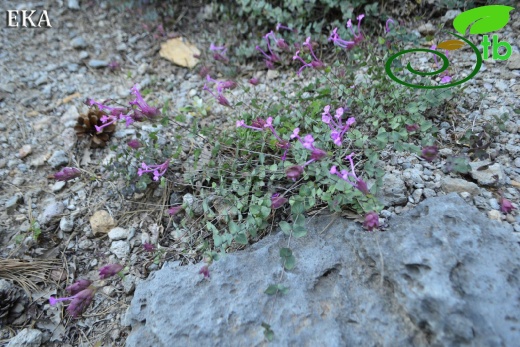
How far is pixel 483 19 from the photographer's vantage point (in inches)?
107

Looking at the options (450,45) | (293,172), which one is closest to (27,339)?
(293,172)

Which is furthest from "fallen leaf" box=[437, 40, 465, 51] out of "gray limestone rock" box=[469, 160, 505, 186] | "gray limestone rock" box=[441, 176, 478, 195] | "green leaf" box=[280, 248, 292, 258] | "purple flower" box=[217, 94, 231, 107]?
Answer: "green leaf" box=[280, 248, 292, 258]

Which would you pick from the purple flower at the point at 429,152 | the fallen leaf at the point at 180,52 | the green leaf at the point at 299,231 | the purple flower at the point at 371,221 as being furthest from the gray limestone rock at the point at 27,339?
the fallen leaf at the point at 180,52

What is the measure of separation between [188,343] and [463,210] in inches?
52.3

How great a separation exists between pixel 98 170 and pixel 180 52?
1421 millimetres

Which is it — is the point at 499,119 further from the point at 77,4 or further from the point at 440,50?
the point at 77,4

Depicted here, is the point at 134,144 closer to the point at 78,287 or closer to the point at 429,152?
the point at 78,287

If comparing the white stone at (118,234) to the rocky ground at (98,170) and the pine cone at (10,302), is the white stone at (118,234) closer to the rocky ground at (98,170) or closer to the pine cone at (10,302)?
the rocky ground at (98,170)

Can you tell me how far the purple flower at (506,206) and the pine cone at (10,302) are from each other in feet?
8.21

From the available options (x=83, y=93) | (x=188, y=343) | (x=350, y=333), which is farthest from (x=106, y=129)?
(x=350, y=333)

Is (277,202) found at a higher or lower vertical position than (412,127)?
lower

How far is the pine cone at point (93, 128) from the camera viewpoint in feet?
9.51

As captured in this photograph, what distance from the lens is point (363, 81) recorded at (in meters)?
2.79

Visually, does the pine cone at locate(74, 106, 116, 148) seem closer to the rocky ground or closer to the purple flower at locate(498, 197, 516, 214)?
the rocky ground
